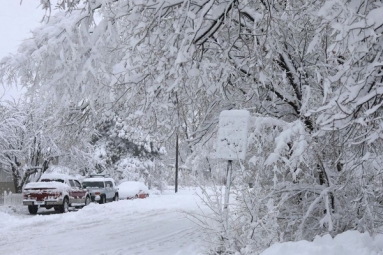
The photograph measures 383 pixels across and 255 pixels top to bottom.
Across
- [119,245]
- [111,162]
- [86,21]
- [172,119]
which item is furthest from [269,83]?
[111,162]

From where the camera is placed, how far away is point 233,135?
7320 mm

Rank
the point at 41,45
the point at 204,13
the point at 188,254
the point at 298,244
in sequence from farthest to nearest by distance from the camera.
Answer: the point at 188,254
the point at 41,45
the point at 204,13
the point at 298,244

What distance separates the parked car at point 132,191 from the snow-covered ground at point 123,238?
565 inches

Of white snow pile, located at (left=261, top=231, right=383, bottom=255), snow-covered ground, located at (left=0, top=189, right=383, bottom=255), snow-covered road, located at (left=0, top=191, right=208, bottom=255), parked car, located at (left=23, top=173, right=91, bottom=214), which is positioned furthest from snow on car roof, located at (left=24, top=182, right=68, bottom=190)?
white snow pile, located at (left=261, top=231, right=383, bottom=255)

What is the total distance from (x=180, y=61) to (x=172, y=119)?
3.65 metres

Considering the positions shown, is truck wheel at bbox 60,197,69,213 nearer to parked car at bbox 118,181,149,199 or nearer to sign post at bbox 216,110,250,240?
parked car at bbox 118,181,149,199

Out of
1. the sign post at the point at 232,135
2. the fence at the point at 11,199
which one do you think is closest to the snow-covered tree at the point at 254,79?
the sign post at the point at 232,135

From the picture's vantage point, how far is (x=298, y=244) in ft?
20.0

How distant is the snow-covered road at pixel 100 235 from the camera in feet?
37.4

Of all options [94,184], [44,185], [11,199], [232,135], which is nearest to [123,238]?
[232,135]

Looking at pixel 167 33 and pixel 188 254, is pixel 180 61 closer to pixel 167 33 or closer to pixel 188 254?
pixel 167 33

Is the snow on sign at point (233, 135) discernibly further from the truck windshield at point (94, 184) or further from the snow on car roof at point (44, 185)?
the truck windshield at point (94, 184)

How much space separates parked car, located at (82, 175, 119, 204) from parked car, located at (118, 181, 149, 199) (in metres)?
3.57

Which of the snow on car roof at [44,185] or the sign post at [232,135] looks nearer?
the sign post at [232,135]
